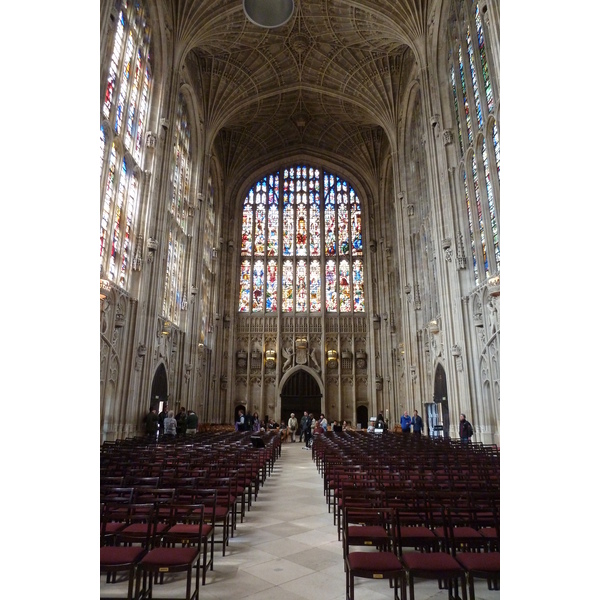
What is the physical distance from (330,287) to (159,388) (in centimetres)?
1752

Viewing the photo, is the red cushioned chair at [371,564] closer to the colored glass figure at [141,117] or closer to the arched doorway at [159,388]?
the arched doorway at [159,388]

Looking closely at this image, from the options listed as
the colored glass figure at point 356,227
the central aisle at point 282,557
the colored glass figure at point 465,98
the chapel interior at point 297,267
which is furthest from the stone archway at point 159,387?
the colored glass figure at point 356,227

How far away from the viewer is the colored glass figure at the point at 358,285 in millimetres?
34156

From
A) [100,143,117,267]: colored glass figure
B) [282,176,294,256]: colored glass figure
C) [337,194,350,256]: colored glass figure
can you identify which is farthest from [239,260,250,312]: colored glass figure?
[100,143,117,267]: colored glass figure

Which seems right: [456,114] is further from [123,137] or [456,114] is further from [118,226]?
[118,226]

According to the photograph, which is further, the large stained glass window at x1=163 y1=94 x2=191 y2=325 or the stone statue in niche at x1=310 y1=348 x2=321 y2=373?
the stone statue in niche at x1=310 y1=348 x2=321 y2=373

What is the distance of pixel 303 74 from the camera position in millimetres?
28562

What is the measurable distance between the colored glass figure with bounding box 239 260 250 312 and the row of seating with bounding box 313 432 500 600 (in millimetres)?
25940

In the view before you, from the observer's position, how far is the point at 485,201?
1552 centimetres

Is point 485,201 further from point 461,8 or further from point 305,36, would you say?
point 305,36

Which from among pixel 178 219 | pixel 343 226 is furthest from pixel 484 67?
pixel 343 226

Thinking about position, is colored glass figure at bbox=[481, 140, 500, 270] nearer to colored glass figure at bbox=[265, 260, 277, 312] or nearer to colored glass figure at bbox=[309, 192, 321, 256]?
colored glass figure at bbox=[309, 192, 321, 256]

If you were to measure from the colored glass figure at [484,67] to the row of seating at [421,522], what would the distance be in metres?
12.3

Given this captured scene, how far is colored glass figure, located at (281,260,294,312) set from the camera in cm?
3428
